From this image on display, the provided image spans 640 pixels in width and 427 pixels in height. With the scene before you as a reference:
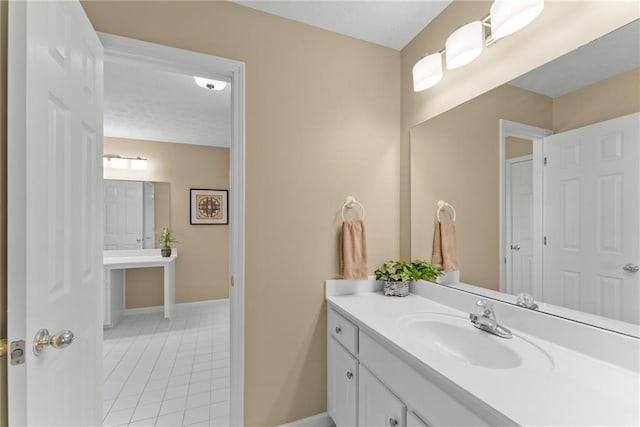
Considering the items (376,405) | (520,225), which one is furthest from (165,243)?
(520,225)

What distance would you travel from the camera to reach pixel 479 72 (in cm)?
148

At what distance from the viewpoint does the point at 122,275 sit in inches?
149

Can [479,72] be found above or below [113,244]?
above

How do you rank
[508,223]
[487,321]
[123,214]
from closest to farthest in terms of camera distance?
[487,321] < [508,223] < [123,214]

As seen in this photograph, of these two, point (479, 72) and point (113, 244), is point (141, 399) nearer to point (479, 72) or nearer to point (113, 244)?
point (113, 244)

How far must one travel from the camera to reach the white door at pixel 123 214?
379 cm

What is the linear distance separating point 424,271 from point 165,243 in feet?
11.1

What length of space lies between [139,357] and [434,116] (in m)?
3.15

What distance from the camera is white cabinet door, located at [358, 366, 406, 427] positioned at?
1092mm

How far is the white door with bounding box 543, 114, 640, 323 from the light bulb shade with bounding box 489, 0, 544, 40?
0.47 m

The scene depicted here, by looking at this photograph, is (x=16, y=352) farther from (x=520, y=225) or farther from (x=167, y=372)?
(x=167, y=372)

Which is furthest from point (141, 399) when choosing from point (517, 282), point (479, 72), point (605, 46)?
point (605, 46)

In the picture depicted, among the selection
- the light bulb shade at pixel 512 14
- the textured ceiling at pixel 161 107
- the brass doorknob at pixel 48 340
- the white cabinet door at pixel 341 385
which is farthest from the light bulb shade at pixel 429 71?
the brass doorknob at pixel 48 340

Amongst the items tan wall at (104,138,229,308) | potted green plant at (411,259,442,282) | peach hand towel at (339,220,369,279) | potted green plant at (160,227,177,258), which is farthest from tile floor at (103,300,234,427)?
potted green plant at (411,259,442,282)
